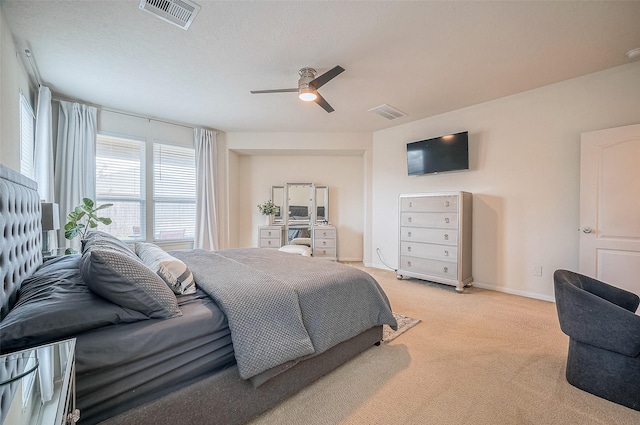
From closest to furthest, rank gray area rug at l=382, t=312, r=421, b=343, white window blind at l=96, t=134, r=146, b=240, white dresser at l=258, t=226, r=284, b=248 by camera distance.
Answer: gray area rug at l=382, t=312, r=421, b=343 → white window blind at l=96, t=134, r=146, b=240 → white dresser at l=258, t=226, r=284, b=248

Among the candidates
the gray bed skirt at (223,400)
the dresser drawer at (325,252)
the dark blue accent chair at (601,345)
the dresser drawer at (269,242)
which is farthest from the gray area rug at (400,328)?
the dresser drawer at (269,242)

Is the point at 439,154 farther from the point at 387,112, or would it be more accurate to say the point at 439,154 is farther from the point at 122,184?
the point at 122,184

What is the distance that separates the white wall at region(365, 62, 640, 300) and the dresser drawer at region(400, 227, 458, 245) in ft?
1.64

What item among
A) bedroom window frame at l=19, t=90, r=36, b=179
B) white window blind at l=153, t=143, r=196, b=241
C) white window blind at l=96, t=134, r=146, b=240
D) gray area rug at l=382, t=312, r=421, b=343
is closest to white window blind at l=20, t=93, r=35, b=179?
bedroom window frame at l=19, t=90, r=36, b=179

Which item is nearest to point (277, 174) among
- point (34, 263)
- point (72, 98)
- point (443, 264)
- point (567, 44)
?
point (72, 98)

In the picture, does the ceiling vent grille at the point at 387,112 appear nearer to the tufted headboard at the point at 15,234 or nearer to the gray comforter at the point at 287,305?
the gray comforter at the point at 287,305

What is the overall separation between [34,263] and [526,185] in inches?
196

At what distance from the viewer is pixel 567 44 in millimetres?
2354

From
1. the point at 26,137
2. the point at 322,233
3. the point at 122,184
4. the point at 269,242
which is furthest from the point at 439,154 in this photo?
the point at 26,137

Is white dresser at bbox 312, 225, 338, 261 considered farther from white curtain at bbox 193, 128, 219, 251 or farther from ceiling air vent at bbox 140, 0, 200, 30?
ceiling air vent at bbox 140, 0, 200, 30

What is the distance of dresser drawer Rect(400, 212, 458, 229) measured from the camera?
141 inches

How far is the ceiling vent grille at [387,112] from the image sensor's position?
379cm

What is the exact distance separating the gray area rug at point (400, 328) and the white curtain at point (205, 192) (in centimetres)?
350

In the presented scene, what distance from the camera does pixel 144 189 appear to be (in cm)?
427
